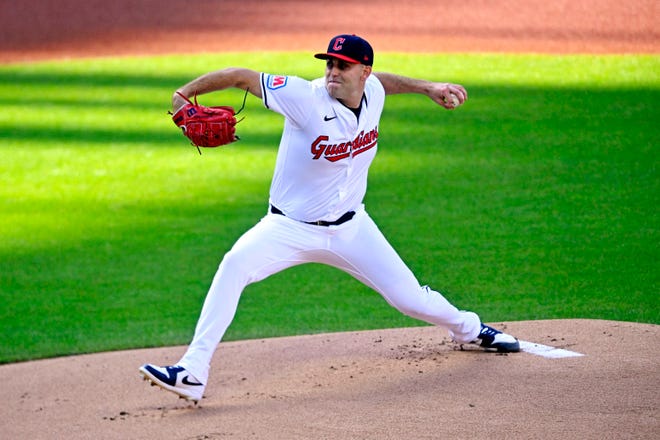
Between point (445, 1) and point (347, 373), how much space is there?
668 inches

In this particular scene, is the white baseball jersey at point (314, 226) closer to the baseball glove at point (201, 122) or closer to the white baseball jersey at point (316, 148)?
the white baseball jersey at point (316, 148)

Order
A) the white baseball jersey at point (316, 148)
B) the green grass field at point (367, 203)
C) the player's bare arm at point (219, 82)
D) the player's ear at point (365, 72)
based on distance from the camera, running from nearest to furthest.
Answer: the player's bare arm at point (219, 82) → the white baseball jersey at point (316, 148) → the player's ear at point (365, 72) → the green grass field at point (367, 203)

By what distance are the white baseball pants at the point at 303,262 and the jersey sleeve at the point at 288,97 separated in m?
0.56

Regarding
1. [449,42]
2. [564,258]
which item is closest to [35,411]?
[564,258]

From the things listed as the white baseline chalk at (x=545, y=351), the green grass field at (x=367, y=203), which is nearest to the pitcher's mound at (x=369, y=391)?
the white baseline chalk at (x=545, y=351)

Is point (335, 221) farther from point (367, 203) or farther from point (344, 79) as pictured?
point (367, 203)

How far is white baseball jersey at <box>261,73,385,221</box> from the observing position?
5234 mm

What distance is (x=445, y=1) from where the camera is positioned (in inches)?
853

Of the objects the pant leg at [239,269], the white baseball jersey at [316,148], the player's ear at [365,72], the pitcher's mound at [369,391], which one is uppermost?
the player's ear at [365,72]

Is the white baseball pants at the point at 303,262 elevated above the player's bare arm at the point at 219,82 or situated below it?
below

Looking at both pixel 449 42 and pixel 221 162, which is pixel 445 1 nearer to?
pixel 449 42

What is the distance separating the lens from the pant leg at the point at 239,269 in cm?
517

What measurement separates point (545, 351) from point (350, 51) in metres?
2.02

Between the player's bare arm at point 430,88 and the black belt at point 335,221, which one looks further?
the player's bare arm at point 430,88
